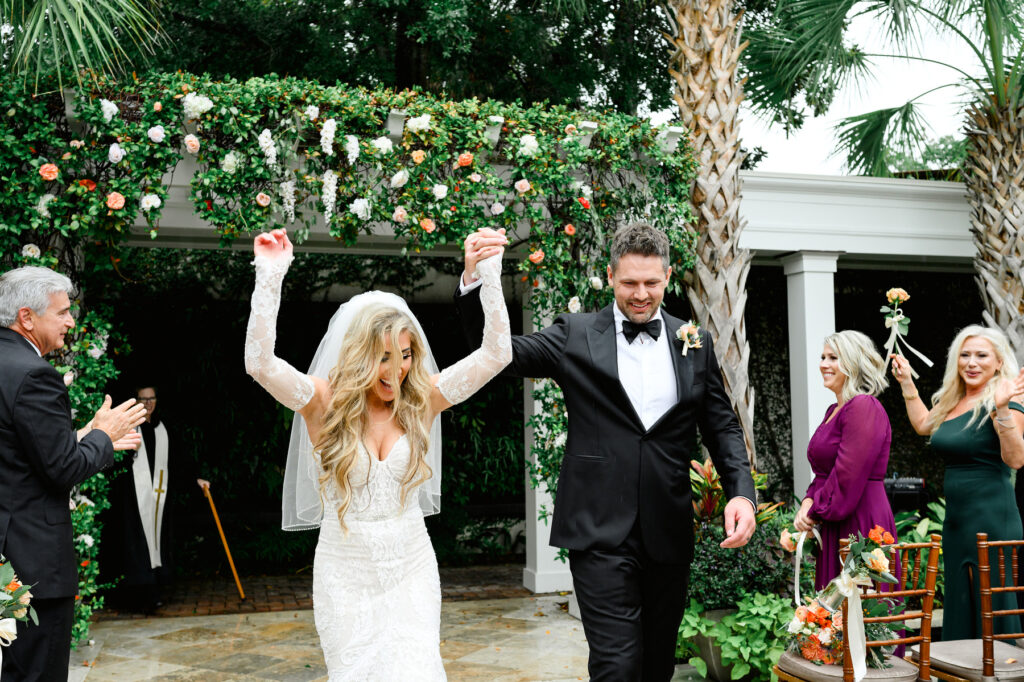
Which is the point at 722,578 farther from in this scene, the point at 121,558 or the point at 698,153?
the point at 121,558

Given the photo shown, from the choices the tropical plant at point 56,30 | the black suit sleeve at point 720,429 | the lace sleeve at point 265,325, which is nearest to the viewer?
the lace sleeve at point 265,325

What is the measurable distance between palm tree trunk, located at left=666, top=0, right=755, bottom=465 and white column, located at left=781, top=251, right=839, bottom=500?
993mm

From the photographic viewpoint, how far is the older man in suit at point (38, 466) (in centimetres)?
326

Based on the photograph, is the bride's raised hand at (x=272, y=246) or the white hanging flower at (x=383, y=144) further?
the white hanging flower at (x=383, y=144)

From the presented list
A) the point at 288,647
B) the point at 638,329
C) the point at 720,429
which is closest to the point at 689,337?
the point at 638,329

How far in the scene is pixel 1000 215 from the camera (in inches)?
296

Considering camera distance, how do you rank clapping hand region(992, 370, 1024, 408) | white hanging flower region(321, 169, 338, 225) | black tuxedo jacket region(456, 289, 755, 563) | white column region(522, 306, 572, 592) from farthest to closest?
white column region(522, 306, 572, 592)
white hanging flower region(321, 169, 338, 225)
clapping hand region(992, 370, 1024, 408)
black tuxedo jacket region(456, 289, 755, 563)

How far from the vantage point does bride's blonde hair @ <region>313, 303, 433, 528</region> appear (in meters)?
2.87

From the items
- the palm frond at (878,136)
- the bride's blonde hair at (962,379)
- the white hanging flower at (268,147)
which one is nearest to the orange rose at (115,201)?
the white hanging flower at (268,147)

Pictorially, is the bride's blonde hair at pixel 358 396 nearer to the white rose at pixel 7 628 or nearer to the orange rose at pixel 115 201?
the white rose at pixel 7 628

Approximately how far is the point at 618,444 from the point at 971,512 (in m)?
2.27

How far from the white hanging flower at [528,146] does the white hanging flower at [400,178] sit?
77 centimetres

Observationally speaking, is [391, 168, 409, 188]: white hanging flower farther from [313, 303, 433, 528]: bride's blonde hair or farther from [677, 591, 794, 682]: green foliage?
[677, 591, 794, 682]: green foliage

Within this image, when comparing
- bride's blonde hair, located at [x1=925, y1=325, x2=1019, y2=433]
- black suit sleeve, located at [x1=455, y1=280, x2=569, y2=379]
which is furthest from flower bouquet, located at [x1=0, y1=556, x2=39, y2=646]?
bride's blonde hair, located at [x1=925, y1=325, x2=1019, y2=433]
